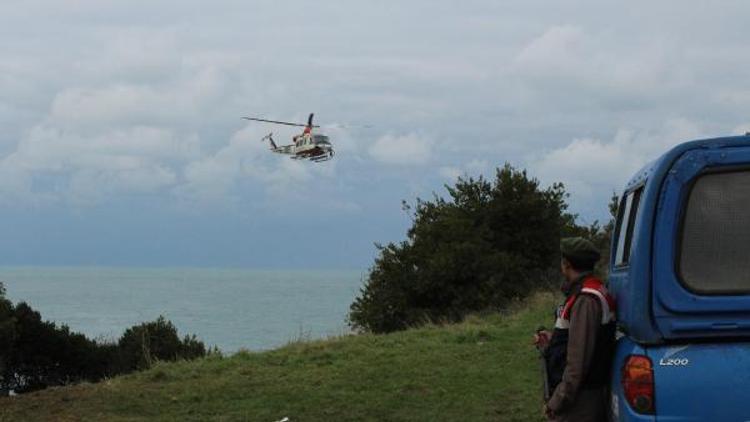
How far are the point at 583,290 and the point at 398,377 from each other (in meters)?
7.44

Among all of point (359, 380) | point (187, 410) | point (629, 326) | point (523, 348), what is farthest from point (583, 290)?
point (523, 348)

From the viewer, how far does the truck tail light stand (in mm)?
4598

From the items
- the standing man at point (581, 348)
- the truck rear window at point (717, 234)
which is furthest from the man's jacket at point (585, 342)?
the truck rear window at point (717, 234)

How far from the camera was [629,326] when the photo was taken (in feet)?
16.3

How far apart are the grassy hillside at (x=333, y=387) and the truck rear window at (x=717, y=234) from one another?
5.60m

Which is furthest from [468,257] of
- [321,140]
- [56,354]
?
[56,354]

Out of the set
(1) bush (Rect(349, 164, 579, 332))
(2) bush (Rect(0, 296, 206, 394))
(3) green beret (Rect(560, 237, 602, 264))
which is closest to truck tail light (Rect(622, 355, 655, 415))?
(3) green beret (Rect(560, 237, 602, 264))

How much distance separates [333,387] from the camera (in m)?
12.2

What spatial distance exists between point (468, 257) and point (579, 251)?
2210cm

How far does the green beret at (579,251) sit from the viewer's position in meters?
5.82

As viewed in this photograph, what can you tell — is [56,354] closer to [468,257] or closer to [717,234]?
[468,257]

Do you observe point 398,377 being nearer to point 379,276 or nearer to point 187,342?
point 379,276

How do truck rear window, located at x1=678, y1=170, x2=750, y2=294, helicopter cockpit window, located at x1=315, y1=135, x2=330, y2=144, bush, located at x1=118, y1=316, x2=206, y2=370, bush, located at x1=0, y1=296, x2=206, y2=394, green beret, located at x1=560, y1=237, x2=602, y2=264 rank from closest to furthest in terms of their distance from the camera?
truck rear window, located at x1=678, y1=170, x2=750, y2=294 → green beret, located at x1=560, y1=237, x2=602, y2=264 → helicopter cockpit window, located at x1=315, y1=135, x2=330, y2=144 → bush, located at x1=118, y1=316, x2=206, y2=370 → bush, located at x1=0, y1=296, x2=206, y2=394

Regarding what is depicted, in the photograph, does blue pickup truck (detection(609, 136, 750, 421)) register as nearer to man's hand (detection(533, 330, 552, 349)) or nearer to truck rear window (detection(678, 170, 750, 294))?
truck rear window (detection(678, 170, 750, 294))
